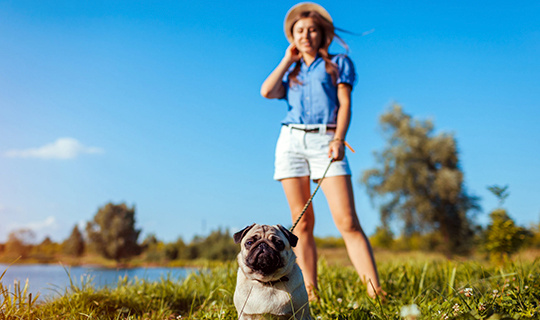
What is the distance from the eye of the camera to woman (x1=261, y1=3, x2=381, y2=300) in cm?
367

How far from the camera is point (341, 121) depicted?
12.5ft

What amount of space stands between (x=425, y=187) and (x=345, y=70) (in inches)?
756

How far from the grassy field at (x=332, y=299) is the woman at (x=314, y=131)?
0.48m

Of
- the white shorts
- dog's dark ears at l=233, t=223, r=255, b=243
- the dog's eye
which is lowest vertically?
the dog's eye

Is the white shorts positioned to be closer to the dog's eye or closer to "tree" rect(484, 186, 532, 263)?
the dog's eye

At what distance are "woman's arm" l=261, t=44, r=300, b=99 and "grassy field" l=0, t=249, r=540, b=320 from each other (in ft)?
7.10

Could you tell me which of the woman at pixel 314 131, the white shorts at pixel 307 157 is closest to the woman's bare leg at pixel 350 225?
the woman at pixel 314 131

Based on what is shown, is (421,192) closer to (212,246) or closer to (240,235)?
(212,246)

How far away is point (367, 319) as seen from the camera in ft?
8.85

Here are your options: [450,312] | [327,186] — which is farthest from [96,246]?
[450,312]

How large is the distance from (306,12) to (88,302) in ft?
12.3

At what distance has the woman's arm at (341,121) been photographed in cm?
359

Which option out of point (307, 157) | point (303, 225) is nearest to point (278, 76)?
point (307, 157)

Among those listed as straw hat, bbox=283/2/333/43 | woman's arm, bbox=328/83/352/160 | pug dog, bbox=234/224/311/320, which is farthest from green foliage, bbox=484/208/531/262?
pug dog, bbox=234/224/311/320
